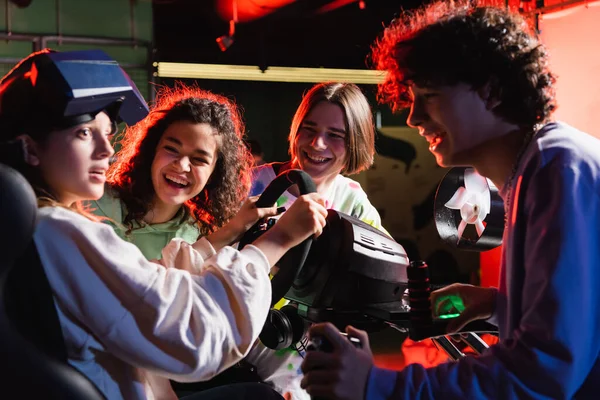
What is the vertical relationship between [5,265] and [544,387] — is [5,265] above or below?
above

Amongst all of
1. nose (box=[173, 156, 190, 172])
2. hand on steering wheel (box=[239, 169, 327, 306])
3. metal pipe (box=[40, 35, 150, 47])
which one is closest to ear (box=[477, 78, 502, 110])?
hand on steering wheel (box=[239, 169, 327, 306])

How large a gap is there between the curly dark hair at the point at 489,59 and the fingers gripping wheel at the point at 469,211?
273mm

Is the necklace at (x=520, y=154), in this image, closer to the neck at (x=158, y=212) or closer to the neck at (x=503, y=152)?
the neck at (x=503, y=152)

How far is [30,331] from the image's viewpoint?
1.13m

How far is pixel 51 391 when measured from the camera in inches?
43.9

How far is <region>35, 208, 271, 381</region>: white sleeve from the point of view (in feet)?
3.81

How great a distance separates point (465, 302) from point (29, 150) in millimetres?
956

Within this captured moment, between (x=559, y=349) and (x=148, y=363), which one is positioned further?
(x=148, y=363)

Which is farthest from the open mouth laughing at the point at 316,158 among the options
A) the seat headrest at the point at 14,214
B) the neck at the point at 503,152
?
the seat headrest at the point at 14,214

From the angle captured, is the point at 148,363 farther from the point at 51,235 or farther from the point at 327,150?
the point at 327,150

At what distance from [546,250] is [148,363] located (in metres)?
0.69

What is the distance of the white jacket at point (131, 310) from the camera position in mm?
1163

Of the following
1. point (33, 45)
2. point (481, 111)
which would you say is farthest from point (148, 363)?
point (33, 45)

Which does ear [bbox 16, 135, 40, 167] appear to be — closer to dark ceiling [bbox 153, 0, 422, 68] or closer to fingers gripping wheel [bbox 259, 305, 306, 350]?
fingers gripping wheel [bbox 259, 305, 306, 350]
